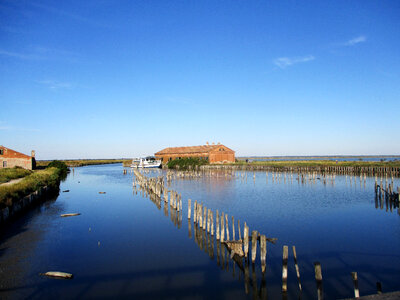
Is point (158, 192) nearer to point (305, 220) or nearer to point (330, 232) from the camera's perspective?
point (305, 220)

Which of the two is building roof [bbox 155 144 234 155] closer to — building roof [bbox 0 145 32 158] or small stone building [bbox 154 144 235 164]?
small stone building [bbox 154 144 235 164]

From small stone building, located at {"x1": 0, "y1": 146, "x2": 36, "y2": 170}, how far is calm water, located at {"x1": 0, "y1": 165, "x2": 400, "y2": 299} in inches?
1380

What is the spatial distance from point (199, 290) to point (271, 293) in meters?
2.23

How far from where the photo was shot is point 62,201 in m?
28.7

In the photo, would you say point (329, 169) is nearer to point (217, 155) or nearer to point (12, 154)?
point (217, 155)

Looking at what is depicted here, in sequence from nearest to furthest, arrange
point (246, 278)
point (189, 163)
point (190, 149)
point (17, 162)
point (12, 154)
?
point (246, 278) → point (12, 154) → point (17, 162) → point (189, 163) → point (190, 149)

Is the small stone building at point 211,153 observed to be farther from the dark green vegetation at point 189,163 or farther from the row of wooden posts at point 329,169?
the row of wooden posts at point 329,169

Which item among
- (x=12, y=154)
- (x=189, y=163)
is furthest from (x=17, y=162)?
(x=189, y=163)

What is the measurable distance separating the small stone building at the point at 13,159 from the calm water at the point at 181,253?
1380 inches

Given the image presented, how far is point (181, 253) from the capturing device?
13117 mm

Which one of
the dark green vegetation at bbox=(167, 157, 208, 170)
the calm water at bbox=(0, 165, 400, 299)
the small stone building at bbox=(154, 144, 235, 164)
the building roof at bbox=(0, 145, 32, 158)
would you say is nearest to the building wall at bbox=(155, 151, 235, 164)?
the small stone building at bbox=(154, 144, 235, 164)

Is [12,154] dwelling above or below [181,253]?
above

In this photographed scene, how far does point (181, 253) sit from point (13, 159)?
5144 cm

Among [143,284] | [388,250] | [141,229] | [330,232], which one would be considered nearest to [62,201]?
[141,229]
